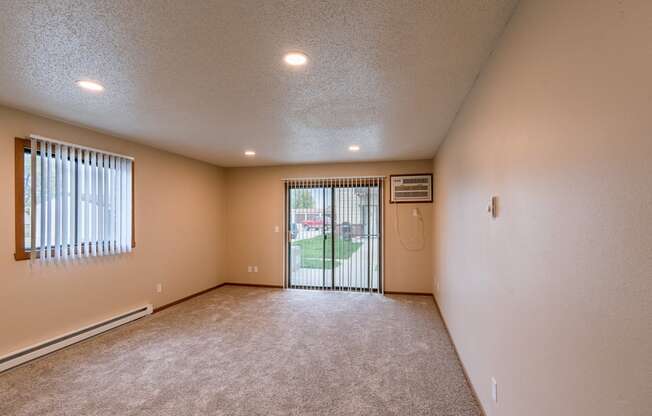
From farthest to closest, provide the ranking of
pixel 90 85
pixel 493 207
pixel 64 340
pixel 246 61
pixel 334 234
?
pixel 334 234
pixel 64 340
pixel 90 85
pixel 246 61
pixel 493 207

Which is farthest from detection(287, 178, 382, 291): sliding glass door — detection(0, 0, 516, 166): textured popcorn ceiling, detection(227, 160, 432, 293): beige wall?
detection(0, 0, 516, 166): textured popcorn ceiling

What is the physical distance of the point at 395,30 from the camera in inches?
64.5

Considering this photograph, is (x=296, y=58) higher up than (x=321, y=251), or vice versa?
(x=296, y=58)

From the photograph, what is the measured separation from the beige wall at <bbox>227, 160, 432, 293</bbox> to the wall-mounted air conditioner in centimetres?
10

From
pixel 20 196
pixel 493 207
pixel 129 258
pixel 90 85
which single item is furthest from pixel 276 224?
pixel 493 207

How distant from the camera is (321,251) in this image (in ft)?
19.0

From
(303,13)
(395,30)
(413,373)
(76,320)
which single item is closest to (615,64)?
(395,30)

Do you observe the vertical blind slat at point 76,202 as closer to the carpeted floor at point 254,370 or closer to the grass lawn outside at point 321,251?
the carpeted floor at point 254,370

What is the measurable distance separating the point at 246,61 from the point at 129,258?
329 centimetres

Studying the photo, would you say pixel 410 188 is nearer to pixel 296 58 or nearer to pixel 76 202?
pixel 296 58

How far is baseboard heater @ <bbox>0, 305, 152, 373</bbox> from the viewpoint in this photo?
2.76m

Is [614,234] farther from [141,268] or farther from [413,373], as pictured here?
[141,268]

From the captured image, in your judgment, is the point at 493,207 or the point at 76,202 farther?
the point at 76,202

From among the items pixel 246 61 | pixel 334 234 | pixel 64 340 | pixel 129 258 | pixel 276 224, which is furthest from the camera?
pixel 276 224
